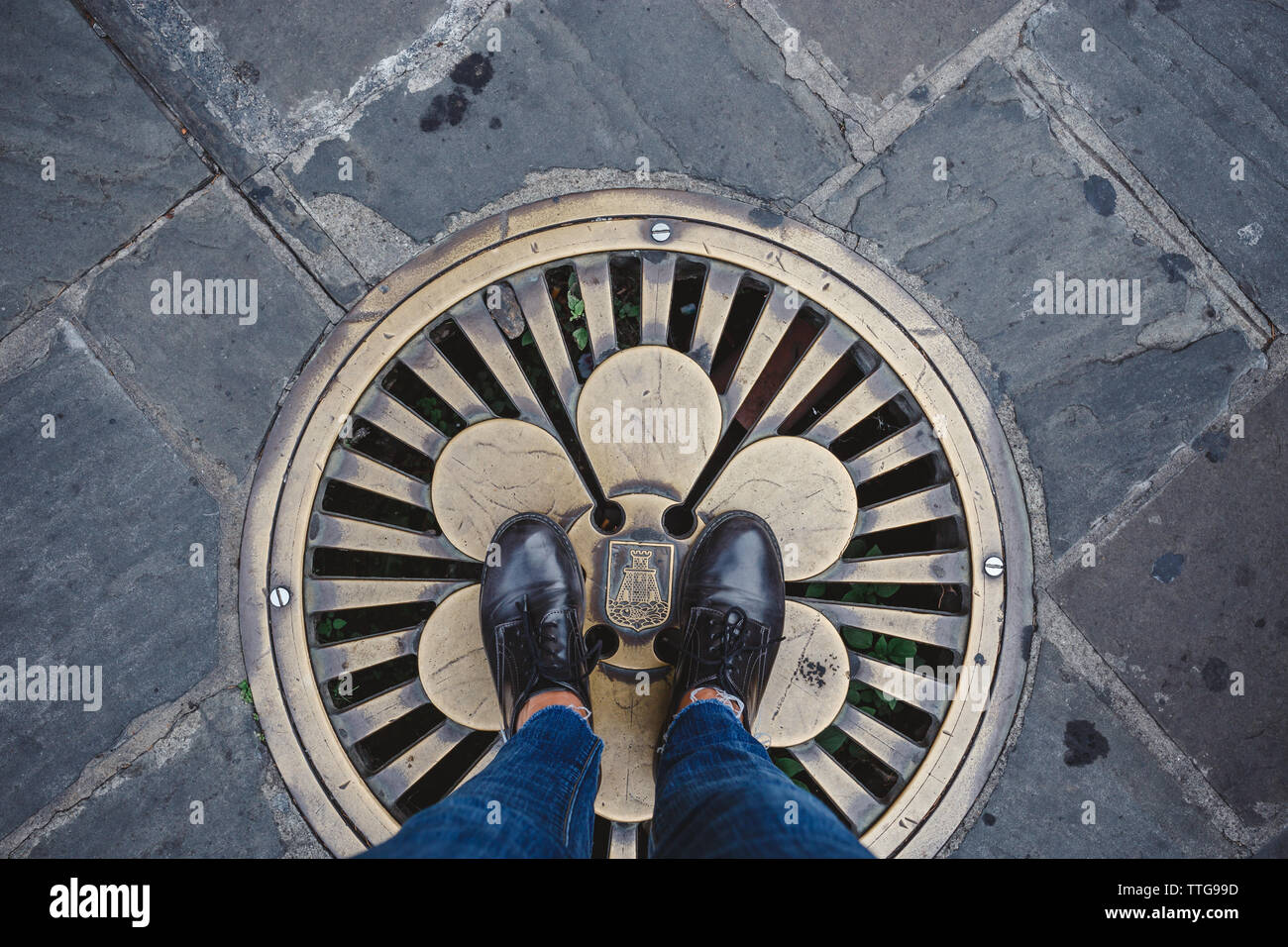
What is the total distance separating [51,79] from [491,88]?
1.14 m

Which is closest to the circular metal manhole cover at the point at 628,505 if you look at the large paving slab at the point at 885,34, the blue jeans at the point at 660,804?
the blue jeans at the point at 660,804

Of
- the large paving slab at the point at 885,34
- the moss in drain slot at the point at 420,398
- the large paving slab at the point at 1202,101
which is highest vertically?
the large paving slab at the point at 885,34

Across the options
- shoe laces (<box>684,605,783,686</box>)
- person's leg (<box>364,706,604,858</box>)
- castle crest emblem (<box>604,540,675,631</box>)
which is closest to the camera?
person's leg (<box>364,706,604,858</box>)

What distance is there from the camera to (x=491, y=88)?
2.04m

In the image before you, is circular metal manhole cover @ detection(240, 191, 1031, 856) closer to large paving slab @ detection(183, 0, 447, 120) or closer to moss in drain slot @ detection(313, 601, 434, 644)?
moss in drain slot @ detection(313, 601, 434, 644)

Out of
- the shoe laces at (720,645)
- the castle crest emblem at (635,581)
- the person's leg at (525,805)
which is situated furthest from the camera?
the castle crest emblem at (635,581)

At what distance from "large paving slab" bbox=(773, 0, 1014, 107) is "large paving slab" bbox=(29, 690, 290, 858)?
2.30 metres

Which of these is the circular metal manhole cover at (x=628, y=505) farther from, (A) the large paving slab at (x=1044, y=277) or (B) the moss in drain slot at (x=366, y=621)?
(A) the large paving slab at (x=1044, y=277)

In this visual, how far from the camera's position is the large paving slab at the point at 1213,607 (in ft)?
6.75

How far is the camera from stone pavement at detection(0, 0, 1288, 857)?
2.01 m

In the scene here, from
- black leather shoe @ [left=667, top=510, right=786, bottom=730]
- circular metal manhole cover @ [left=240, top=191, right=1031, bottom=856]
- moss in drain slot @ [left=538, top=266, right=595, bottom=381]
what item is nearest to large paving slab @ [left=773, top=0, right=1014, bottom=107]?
circular metal manhole cover @ [left=240, top=191, right=1031, bottom=856]

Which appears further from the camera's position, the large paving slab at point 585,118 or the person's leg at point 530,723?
the large paving slab at point 585,118

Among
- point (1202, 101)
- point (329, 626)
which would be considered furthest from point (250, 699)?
point (1202, 101)

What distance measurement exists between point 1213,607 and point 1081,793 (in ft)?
1.99
